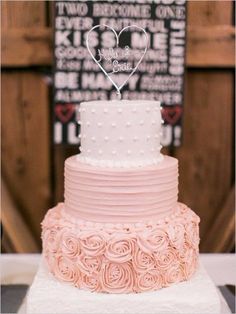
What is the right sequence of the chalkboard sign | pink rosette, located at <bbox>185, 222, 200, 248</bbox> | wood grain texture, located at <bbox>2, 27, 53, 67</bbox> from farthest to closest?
wood grain texture, located at <bbox>2, 27, 53, 67</bbox> < the chalkboard sign < pink rosette, located at <bbox>185, 222, 200, 248</bbox>

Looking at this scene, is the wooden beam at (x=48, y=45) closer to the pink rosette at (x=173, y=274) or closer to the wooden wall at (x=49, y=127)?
the wooden wall at (x=49, y=127)

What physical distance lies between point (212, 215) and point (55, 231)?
122 cm

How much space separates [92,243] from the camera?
141cm

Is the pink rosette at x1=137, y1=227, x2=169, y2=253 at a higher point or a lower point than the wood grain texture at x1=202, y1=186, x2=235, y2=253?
higher

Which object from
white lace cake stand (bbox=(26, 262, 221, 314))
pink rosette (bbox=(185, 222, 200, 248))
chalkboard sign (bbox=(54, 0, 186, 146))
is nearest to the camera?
white lace cake stand (bbox=(26, 262, 221, 314))

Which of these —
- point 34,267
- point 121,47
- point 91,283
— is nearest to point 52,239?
point 91,283

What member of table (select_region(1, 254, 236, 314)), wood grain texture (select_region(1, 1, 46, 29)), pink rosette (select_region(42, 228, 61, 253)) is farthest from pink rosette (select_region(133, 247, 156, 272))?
wood grain texture (select_region(1, 1, 46, 29))

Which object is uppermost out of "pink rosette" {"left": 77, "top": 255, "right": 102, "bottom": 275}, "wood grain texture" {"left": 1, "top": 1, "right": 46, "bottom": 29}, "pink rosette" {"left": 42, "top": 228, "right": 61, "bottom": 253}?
"wood grain texture" {"left": 1, "top": 1, "right": 46, "bottom": 29}

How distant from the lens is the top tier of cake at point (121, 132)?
1.43 meters

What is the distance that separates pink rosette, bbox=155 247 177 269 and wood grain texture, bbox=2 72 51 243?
112cm

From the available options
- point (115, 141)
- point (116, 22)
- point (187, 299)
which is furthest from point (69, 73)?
point (187, 299)

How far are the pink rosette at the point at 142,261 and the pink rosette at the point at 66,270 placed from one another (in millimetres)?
190

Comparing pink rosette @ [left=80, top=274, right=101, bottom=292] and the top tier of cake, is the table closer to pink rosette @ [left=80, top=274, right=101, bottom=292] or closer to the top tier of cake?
pink rosette @ [left=80, top=274, right=101, bottom=292]

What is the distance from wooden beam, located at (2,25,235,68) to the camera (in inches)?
90.2
